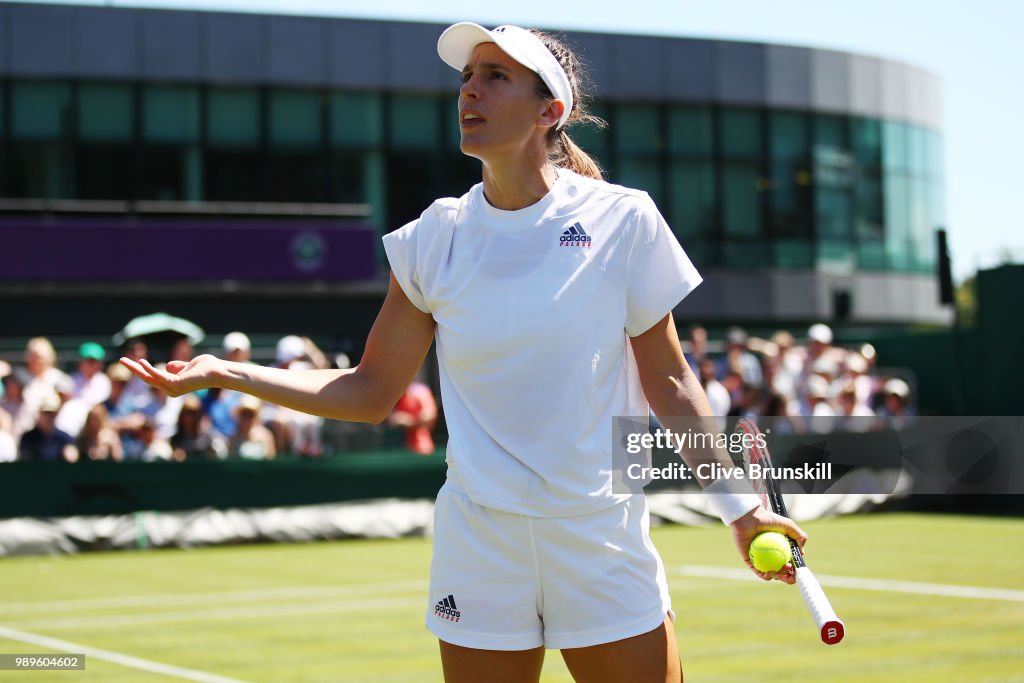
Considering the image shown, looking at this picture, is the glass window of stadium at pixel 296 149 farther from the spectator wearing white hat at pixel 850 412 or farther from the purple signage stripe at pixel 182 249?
the spectator wearing white hat at pixel 850 412

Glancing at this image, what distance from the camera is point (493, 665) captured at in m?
3.43

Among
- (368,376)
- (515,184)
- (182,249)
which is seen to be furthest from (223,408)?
(182,249)

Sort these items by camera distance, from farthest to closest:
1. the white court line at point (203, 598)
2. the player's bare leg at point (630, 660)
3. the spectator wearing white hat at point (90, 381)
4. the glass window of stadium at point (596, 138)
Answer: the glass window of stadium at point (596, 138) < the spectator wearing white hat at point (90, 381) < the white court line at point (203, 598) < the player's bare leg at point (630, 660)

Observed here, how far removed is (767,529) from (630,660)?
0.46 metres

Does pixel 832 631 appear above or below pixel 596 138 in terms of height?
below

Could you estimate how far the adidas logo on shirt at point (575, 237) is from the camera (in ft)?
11.5

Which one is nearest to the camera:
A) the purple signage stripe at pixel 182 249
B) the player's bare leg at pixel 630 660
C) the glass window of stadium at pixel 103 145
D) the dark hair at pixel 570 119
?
the player's bare leg at pixel 630 660

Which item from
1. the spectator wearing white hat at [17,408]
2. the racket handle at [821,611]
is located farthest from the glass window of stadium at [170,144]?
the racket handle at [821,611]

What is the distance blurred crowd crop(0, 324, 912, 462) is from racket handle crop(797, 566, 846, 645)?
10420 millimetres

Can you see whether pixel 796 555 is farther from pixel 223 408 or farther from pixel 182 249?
pixel 182 249

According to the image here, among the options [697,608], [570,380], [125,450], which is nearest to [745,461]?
[570,380]

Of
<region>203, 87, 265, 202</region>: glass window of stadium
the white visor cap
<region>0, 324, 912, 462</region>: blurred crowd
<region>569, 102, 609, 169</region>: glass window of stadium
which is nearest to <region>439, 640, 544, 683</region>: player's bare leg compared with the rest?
the white visor cap

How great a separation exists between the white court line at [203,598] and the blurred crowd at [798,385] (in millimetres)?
5881

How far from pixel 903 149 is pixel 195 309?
1892cm
